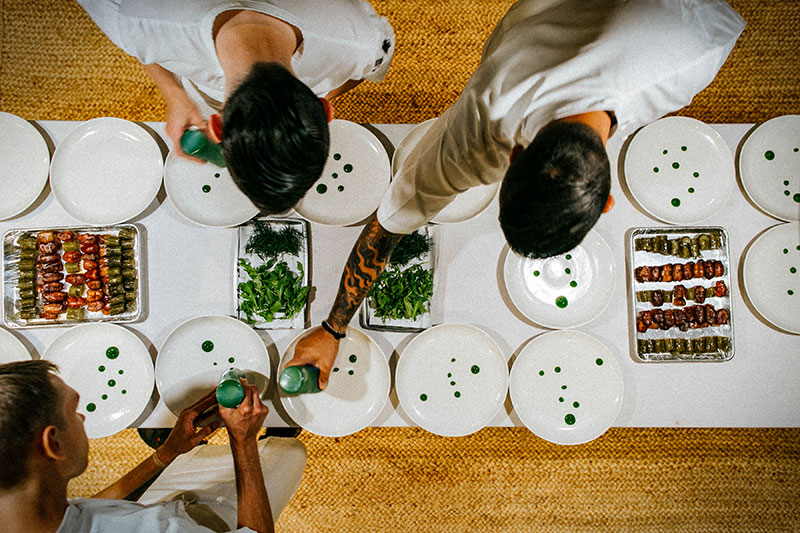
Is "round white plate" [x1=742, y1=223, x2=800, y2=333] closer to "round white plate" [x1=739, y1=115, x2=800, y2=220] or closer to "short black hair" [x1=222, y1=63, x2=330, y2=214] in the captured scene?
"round white plate" [x1=739, y1=115, x2=800, y2=220]

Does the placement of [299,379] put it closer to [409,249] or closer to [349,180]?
[409,249]

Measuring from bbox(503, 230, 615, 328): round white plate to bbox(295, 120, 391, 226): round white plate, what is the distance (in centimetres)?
54

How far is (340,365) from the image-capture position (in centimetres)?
164

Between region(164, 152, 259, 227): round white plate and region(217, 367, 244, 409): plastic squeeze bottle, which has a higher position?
region(164, 152, 259, 227): round white plate

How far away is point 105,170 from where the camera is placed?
66.8 inches

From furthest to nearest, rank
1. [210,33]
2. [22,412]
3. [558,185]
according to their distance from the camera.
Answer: [22,412] < [210,33] < [558,185]

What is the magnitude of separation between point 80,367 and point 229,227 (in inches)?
27.2

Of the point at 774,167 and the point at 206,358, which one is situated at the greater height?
the point at 774,167

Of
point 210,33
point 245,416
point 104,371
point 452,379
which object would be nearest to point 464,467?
point 452,379

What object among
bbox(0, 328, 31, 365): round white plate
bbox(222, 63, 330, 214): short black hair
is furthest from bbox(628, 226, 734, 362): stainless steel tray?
bbox(0, 328, 31, 365): round white plate

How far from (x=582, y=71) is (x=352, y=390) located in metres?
1.20

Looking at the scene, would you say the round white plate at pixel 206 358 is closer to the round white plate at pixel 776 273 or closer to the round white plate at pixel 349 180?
the round white plate at pixel 349 180

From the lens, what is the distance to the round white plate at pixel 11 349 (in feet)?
5.28

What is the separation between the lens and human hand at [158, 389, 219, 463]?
5.18ft
